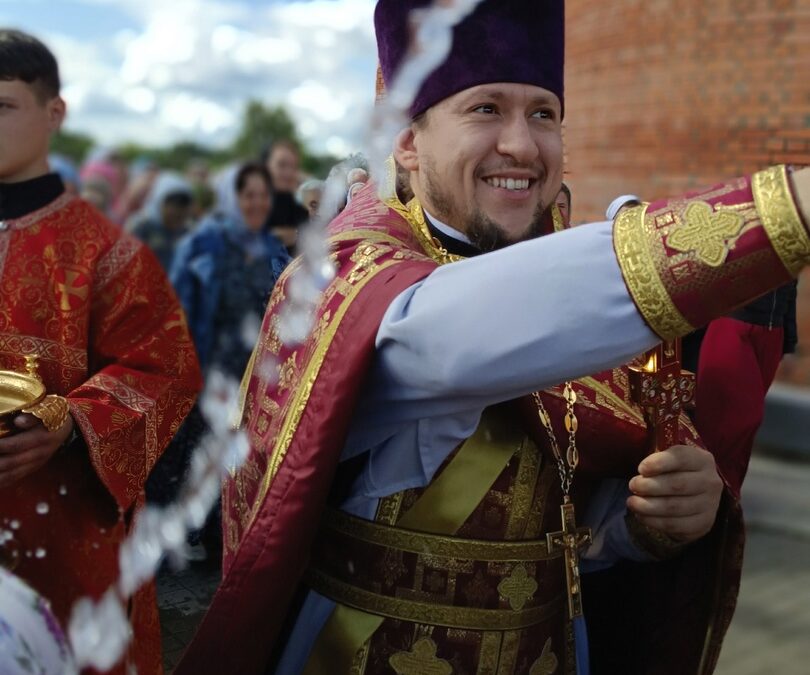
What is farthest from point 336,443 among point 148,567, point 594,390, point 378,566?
point 148,567

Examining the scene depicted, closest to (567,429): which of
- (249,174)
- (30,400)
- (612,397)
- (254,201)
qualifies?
(612,397)

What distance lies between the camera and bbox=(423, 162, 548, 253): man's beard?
62.5 inches

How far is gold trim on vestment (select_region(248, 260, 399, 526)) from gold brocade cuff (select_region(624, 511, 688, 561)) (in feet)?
2.30

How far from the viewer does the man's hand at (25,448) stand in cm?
188

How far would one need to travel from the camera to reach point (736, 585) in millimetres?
1696

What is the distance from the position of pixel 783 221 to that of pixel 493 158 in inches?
26.5

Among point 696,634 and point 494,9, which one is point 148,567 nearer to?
point 696,634

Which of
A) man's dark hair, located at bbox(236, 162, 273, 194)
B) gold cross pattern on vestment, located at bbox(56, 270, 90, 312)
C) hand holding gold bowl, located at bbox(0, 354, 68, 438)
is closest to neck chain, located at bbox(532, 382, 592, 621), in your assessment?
hand holding gold bowl, located at bbox(0, 354, 68, 438)

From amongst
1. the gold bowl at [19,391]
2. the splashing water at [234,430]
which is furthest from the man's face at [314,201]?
the gold bowl at [19,391]

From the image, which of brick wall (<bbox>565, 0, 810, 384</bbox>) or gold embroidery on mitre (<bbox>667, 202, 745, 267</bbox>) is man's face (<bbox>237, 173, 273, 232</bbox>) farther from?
gold embroidery on mitre (<bbox>667, 202, 745, 267</bbox>)

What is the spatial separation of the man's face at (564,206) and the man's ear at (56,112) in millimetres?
1295

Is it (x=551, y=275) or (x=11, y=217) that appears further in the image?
(x=11, y=217)

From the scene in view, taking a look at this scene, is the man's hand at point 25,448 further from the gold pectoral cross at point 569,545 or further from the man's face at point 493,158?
the gold pectoral cross at point 569,545

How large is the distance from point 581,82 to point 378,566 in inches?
248
